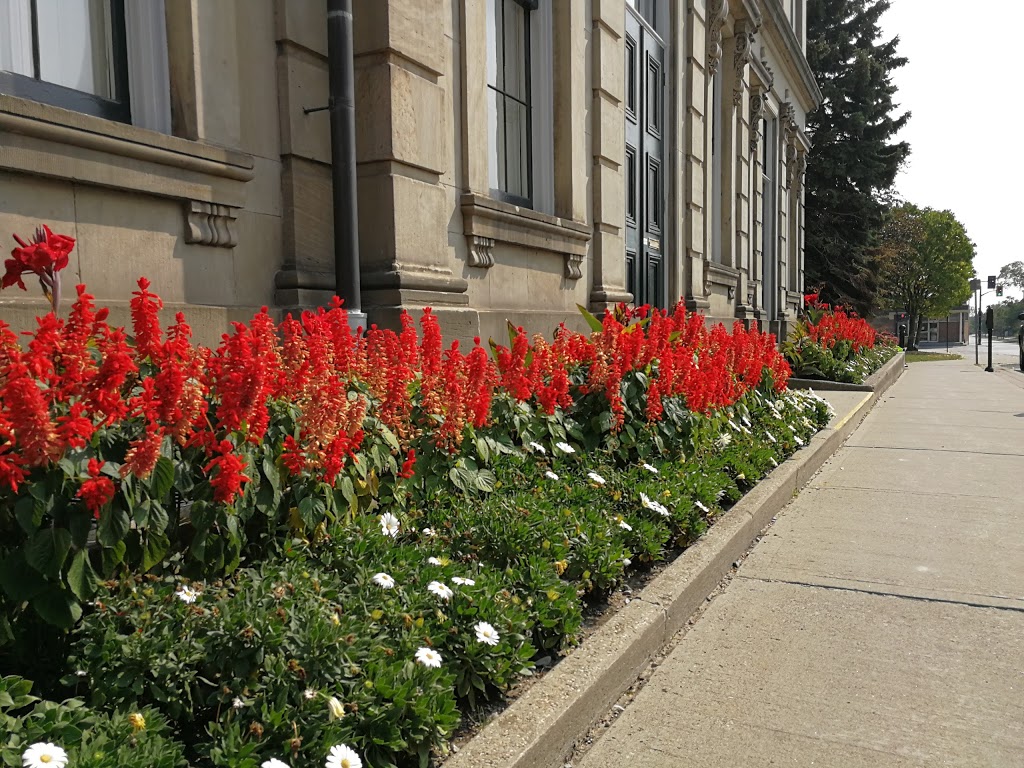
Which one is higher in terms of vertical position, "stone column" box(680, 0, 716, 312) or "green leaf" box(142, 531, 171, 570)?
"stone column" box(680, 0, 716, 312)

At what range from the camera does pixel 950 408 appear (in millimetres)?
13930

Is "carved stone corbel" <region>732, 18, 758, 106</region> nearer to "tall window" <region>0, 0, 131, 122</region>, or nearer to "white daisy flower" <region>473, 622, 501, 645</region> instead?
"tall window" <region>0, 0, 131, 122</region>

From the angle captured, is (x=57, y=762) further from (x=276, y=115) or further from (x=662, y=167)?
(x=662, y=167)

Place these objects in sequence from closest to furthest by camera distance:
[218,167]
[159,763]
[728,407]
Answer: [159,763] → [218,167] → [728,407]

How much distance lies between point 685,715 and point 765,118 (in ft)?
73.0

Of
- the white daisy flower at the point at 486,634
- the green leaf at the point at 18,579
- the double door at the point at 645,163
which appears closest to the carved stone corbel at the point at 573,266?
the double door at the point at 645,163

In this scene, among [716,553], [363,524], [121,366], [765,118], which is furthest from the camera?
[765,118]

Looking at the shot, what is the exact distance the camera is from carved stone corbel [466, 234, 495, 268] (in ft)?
25.1

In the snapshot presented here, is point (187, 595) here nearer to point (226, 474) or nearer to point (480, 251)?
point (226, 474)

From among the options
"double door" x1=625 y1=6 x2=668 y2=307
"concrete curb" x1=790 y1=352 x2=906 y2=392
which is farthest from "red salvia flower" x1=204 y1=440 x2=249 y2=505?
"concrete curb" x1=790 y1=352 x2=906 y2=392

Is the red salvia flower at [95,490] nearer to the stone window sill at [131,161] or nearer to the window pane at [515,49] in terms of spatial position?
the stone window sill at [131,161]

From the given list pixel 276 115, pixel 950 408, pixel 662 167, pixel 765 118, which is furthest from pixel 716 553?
pixel 765 118

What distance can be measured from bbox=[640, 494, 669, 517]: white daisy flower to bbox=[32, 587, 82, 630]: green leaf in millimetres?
2985

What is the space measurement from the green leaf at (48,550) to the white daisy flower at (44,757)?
52 cm
